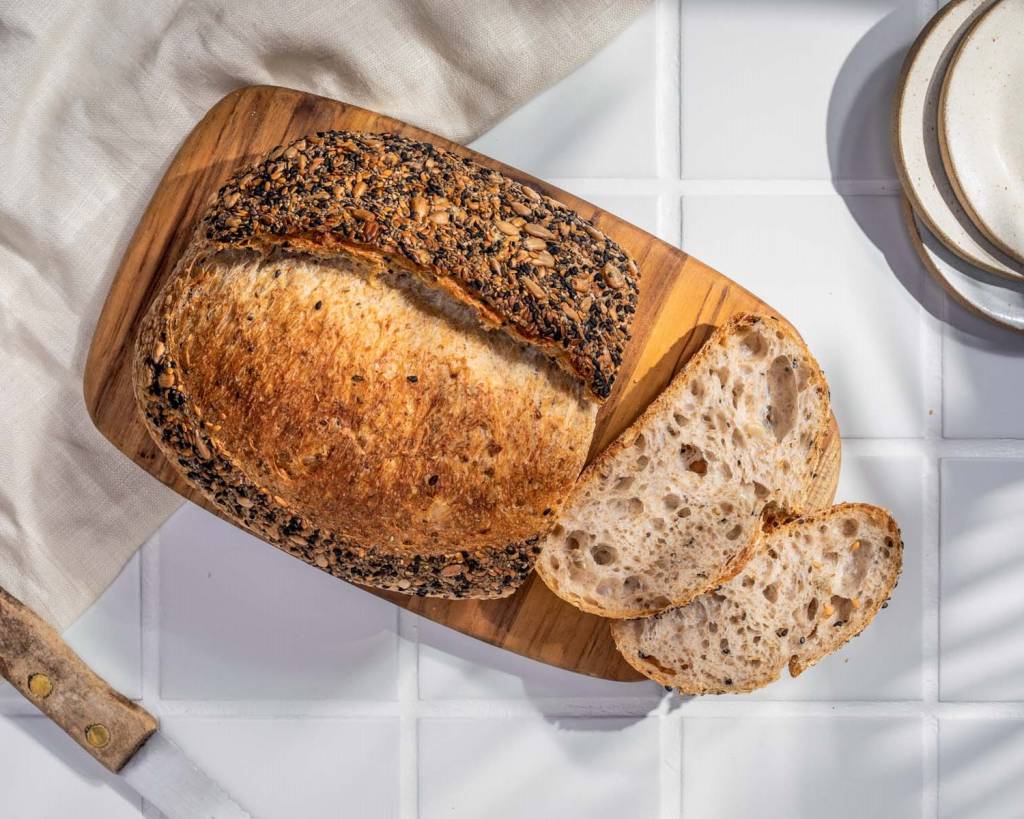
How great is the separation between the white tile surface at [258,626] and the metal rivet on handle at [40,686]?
172mm

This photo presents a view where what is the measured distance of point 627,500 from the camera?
126 cm

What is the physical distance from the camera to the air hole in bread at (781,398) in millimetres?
1245

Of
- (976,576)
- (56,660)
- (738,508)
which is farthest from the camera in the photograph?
(976,576)

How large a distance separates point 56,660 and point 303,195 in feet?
2.72

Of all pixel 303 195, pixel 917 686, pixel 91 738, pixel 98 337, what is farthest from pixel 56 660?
pixel 917 686

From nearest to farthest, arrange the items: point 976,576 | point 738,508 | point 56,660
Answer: point 738,508, point 56,660, point 976,576

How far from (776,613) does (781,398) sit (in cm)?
31

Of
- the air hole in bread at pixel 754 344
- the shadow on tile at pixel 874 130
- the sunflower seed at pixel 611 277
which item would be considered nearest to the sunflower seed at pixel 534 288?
the sunflower seed at pixel 611 277

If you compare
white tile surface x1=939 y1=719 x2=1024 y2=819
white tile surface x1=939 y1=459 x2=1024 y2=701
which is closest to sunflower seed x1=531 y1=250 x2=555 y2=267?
white tile surface x1=939 y1=459 x2=1024 y2=701

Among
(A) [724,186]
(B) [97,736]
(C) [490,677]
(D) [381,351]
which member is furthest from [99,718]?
(A) [724,186]

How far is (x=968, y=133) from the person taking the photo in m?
1.30

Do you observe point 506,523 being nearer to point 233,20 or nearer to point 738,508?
point 738,508

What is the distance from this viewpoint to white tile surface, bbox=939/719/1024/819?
1492 millimetres

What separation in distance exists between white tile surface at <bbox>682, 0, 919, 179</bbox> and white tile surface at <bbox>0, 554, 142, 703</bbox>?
44.3 inches
